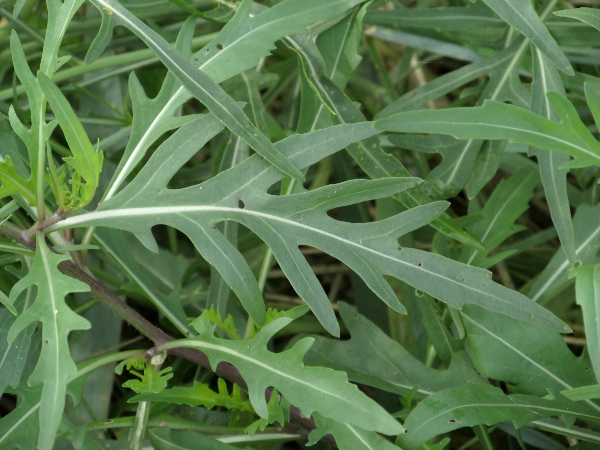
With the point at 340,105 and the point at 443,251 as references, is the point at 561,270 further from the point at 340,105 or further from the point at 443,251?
the point at 340,105

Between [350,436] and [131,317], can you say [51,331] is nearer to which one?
[131,317]

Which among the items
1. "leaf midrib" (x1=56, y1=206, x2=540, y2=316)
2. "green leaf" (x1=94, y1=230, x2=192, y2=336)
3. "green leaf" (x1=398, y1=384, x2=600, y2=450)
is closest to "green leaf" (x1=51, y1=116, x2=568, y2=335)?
"leaf midrib" (x1=56, y1=206, x2=540, y2=316)

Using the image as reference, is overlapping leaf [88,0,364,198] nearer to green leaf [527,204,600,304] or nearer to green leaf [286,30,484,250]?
green leaf [286,30,484,250]

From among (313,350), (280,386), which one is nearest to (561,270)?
(313,350)

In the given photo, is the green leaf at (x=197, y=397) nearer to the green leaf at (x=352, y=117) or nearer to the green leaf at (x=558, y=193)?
the green leaf at (x=352, y=117)

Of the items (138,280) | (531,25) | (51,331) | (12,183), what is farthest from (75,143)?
(531,25)

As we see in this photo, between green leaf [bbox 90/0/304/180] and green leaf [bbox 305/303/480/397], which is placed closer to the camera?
green leaf [bbox 90/0/304/180]
